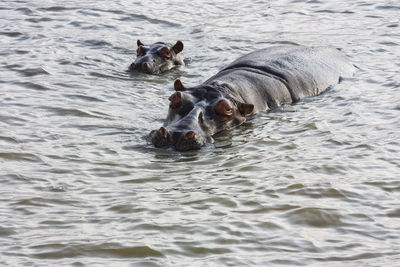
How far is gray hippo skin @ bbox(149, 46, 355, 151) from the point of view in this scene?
749cm

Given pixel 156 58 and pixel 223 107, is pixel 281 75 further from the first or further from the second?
pixel 156 58

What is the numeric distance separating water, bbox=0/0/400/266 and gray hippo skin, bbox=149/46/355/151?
14cm

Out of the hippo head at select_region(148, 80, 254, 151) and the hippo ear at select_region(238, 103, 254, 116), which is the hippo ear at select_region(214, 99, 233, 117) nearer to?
the hippo head at select_region(148, 80, 254, 151)

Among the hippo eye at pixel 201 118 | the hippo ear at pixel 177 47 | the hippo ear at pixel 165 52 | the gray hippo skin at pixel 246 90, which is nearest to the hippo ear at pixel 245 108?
the gray hippo skin at pixel 246 90

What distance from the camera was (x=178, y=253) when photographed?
16.7 ft

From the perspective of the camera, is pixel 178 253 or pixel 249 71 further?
pixel 249 71

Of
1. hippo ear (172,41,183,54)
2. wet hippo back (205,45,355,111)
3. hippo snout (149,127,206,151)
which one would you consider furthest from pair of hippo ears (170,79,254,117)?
hippo ear (172,41,183,54)

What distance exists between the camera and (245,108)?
328 inches

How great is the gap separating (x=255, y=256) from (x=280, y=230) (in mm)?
500

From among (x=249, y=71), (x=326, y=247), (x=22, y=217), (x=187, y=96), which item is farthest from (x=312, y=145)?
(x=22, y=217)

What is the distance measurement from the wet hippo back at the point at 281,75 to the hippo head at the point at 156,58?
1568 mm

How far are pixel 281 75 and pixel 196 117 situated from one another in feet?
6.67

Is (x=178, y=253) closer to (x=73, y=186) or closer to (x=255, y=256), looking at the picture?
(x=255, y=256)

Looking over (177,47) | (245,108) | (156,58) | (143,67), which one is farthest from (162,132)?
(177,47)
